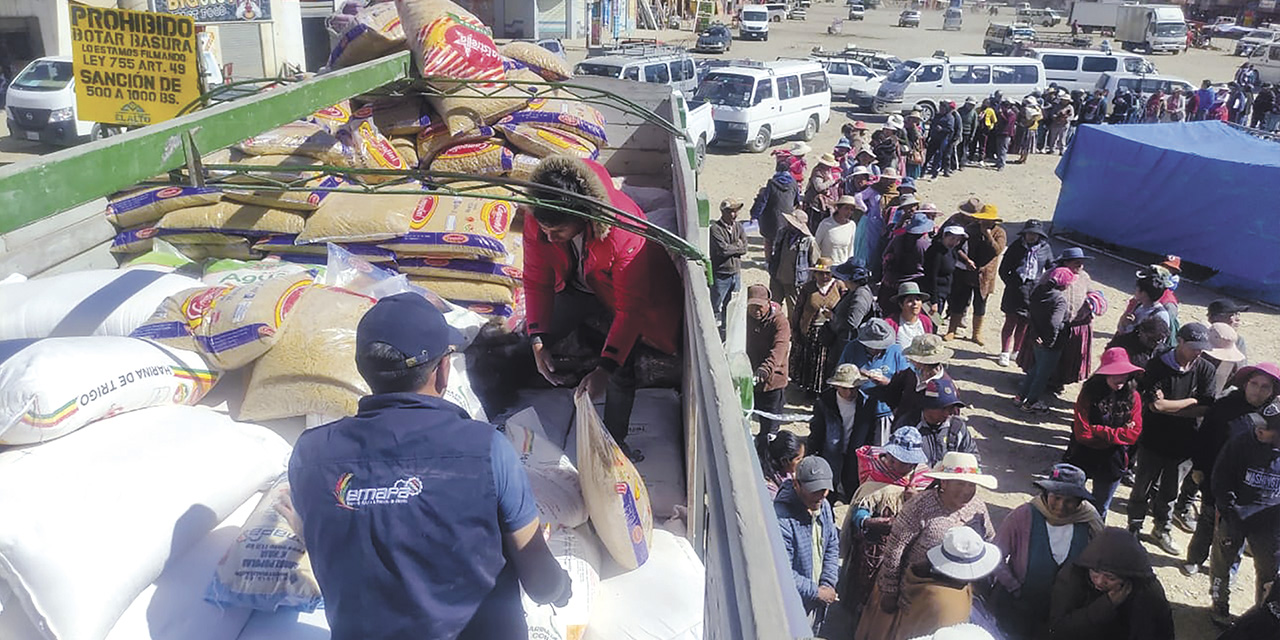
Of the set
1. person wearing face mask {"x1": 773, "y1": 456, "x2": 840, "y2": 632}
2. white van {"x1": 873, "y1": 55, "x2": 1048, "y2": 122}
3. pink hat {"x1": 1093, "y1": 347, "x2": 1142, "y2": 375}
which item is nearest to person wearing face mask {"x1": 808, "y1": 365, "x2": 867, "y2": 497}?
person wearing face mask {"x1": 773, "y1": 456, "x2": 840, "y2": 632}

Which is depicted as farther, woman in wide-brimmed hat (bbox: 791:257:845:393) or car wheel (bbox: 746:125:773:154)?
car wheel (bbox: 746:125:773:154)

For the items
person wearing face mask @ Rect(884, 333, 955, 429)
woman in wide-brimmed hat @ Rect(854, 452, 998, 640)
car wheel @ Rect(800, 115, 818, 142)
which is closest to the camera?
woman in wide-brimmed hat @ Rect(854, 452, 998, 640)

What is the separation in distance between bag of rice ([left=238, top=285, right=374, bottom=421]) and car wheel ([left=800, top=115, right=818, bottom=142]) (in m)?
15.3

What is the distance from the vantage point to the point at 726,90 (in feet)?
51.8

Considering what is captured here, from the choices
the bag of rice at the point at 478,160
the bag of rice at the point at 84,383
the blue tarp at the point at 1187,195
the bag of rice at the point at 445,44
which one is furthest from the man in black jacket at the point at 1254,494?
the blue tarp at the point at 1187,195

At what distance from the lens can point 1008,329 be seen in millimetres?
7402

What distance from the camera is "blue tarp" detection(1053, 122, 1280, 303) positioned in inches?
358

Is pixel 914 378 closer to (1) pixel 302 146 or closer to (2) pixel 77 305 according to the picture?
(1) pixel 302 146

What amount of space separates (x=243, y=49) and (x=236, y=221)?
18474 millimetres

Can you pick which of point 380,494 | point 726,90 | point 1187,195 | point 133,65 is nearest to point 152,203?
point 133,65

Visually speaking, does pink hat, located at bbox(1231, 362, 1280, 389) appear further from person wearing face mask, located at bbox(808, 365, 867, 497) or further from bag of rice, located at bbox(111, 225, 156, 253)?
bag of rice, located at bbox(111, 225, 156, 253)

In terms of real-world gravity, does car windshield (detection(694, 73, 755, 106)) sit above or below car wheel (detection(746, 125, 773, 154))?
above

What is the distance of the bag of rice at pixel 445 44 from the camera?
4688 millimetres

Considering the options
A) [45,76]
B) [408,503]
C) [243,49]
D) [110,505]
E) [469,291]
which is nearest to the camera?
[408,503]
